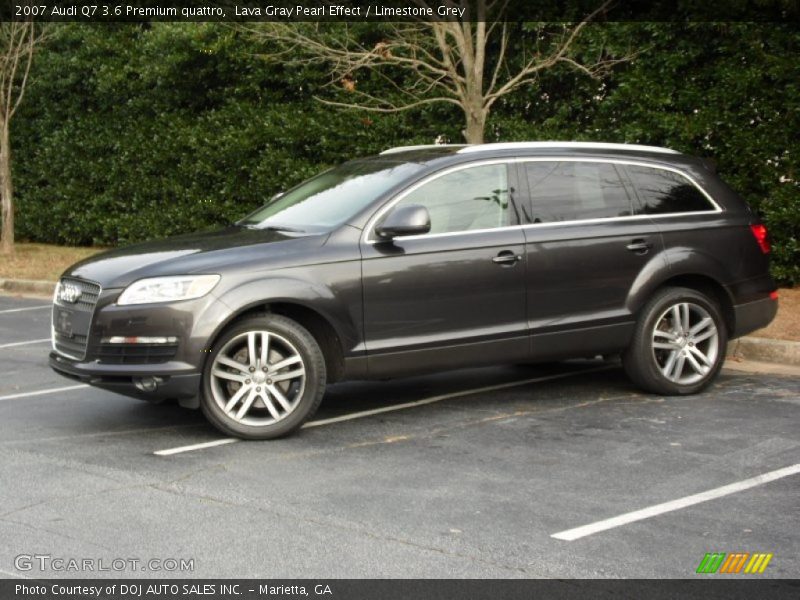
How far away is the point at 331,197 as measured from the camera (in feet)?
26.0

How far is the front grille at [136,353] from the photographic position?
6824 millimetres

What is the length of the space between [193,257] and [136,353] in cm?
66

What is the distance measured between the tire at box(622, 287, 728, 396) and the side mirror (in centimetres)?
184

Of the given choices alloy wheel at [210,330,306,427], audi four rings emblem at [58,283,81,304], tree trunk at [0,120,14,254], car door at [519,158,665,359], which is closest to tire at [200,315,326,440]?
alloy wheel at [210,330,306,427]

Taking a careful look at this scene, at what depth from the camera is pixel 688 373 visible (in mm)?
8328

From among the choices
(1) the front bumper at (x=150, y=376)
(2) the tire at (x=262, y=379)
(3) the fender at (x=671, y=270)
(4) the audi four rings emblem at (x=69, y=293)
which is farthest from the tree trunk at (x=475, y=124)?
(1) the front bumper at (x=150, y=376)

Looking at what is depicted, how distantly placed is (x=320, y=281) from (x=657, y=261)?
8.02 feet

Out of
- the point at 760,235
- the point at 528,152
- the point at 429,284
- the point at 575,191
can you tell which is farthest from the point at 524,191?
the point at 760,235

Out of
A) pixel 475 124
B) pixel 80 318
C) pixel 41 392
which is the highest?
pixel 475 124

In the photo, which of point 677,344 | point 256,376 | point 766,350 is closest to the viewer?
point 256,376

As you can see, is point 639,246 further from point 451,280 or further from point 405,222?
point 405,222

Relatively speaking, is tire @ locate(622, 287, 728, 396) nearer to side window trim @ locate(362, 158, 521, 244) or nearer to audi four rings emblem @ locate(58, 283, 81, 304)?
side window trim @ locate(362, 158, 521, 244)

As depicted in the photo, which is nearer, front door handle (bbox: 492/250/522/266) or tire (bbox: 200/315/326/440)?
tire (bbox: 200/315/326/440)
